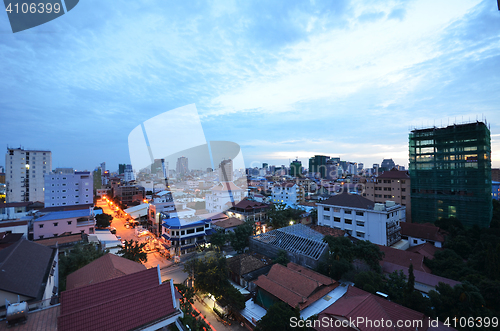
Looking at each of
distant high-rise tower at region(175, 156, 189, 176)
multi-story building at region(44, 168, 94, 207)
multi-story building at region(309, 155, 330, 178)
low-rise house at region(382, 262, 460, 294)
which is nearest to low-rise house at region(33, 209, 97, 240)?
multi-story building at region(44, 168, 94, 207)

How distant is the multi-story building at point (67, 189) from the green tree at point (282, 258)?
31253mm

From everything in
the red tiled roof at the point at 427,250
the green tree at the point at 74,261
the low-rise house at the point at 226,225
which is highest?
the green tree at the point at 74,261

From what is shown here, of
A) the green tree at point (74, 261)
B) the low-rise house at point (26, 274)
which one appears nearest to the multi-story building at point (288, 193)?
the green tree at point (74, 261)

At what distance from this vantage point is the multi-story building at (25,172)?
35000 mm

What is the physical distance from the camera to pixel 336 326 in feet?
25.0

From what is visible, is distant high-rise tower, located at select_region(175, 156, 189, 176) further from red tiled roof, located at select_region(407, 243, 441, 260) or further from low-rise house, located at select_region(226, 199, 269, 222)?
red tiled roof, located at select_region(407, 243, 441, 260)

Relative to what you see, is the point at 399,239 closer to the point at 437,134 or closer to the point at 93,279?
the point at 437,134

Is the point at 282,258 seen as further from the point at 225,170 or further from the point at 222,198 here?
the point at 225,170

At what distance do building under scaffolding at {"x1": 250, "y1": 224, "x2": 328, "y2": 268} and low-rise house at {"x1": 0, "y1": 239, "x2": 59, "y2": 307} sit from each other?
37.5 feet

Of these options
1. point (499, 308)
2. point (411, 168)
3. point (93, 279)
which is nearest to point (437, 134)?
point (411, 168)

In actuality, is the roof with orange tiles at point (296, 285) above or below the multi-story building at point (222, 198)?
below

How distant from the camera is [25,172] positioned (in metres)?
36.2

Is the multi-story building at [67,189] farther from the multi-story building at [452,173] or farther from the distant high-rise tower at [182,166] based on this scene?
the distant high-rise tower at [182,166]

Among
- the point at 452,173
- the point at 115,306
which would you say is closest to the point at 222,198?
the point at 115,306
